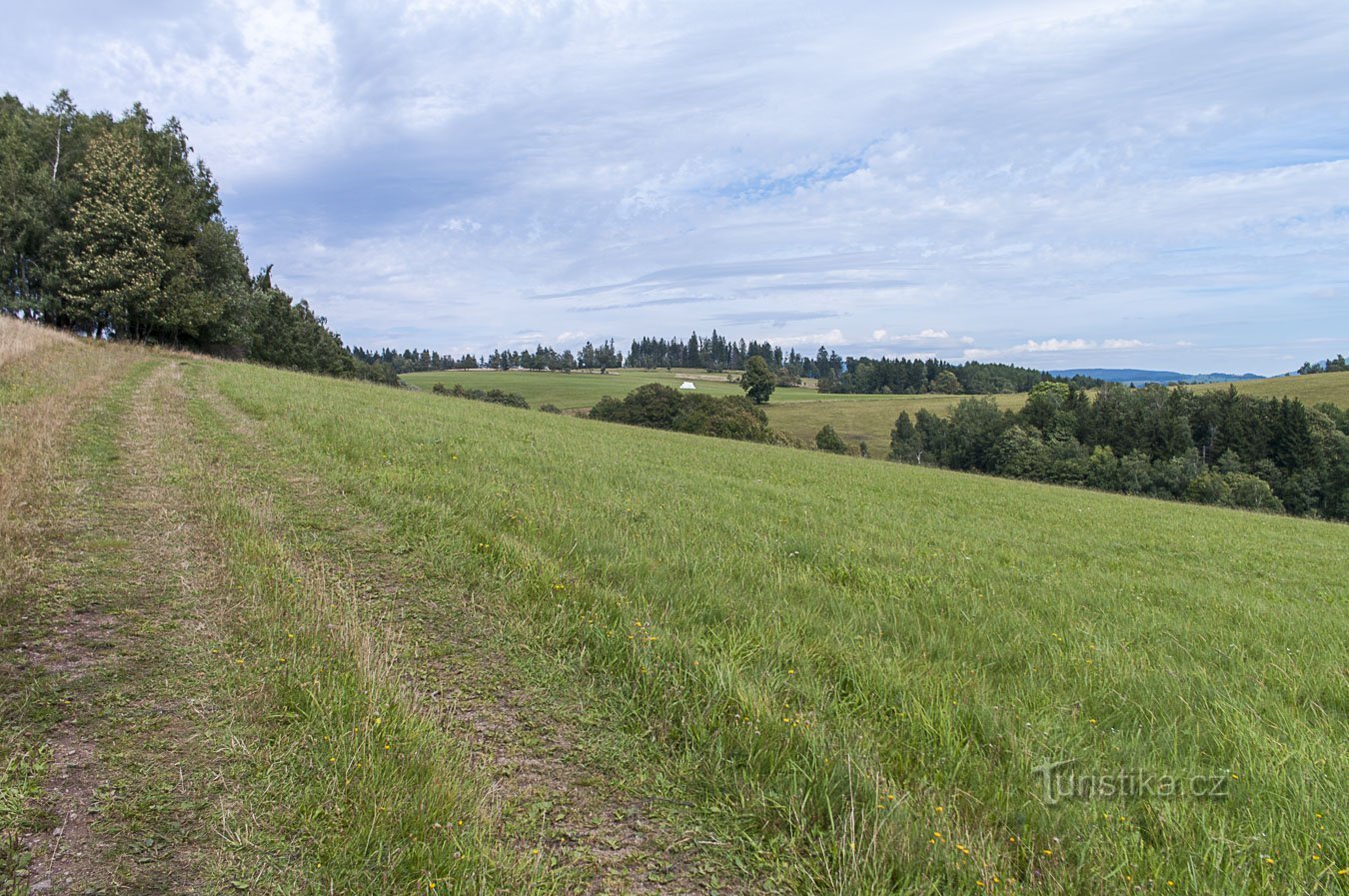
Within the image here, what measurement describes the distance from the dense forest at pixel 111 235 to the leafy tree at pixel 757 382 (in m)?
78.7

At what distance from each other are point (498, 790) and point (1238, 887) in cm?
333

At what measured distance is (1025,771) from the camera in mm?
3199

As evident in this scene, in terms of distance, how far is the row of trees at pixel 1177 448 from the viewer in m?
57.6

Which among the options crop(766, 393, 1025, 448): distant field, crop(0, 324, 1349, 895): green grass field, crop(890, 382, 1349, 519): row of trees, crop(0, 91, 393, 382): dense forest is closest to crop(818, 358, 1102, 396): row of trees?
crop(766, 393, 1025, 448): distant field

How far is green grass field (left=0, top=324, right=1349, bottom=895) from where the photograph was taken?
258cm

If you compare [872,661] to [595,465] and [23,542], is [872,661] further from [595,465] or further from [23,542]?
[595,465]

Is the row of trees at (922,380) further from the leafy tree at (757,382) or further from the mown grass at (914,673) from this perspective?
the mown grass at (914,673)

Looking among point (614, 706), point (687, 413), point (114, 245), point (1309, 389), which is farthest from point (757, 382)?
point (614, 706)

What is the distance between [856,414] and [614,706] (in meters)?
105

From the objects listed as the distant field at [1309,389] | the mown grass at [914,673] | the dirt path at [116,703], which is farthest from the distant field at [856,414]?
the dirt path at [116,703]

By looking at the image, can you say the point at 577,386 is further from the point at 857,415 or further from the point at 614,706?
the point at 614,706

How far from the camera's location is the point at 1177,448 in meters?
65.2

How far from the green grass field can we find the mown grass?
3cm

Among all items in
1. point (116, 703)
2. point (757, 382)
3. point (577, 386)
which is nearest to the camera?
point (116, 703)
